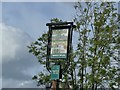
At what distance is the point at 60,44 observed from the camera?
22641 millimetres

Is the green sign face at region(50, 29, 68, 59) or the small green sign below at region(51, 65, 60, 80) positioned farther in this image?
the green sign face at region(50, 29, 68, 59)

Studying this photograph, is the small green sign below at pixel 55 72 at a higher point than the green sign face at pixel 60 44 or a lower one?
lower

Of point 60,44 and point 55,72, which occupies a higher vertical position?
point 60,44

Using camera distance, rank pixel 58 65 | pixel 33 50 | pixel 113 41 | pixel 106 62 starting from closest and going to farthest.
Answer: pixel 58 65 → pixel 106 62 → pixel 113 41 → pixel 33 50

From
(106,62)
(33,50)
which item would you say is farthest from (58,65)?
(33,50)

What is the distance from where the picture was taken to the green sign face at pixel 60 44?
22.7 metres

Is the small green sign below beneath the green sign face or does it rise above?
beneath

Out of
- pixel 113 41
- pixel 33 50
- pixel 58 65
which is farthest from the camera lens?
pixel 33 50

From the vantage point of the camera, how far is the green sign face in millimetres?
22688

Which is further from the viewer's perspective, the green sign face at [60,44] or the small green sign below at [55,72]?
the green sign face at [60,44]

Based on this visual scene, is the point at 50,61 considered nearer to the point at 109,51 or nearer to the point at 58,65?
the point at 58,65

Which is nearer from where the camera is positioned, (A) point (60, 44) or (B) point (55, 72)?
(B) point (55, 72)

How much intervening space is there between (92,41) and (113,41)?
7.39 ft

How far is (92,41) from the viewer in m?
35.0
